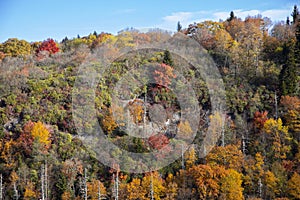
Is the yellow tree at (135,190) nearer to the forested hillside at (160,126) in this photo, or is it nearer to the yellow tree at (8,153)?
the forested hillside at (160,126)

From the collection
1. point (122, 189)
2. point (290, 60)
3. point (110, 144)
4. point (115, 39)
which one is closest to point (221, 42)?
point (290, 60)

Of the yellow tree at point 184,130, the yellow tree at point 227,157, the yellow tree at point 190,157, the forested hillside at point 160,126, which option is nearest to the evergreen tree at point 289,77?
the forested hillside at point 160,126

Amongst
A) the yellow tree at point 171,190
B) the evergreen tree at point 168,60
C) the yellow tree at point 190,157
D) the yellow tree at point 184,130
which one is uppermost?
the evergreen tree at point 168,60

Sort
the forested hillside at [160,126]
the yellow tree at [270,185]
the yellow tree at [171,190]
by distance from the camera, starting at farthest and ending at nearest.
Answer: the forested hillside at [160,126] < the yellow tree at [171,190] < the yellow tree at [270,185]

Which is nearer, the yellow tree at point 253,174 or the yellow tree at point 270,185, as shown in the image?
the yellow tree at point 270,185

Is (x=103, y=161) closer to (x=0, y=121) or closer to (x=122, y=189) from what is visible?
(x=122, y=189)

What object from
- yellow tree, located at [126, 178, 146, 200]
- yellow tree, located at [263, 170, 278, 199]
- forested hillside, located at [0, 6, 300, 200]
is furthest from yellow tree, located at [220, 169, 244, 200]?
yellow tree, located at [126, 178, 146, 200]

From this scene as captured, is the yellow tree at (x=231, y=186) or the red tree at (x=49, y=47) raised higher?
the red tree at (x=49, y=47)
